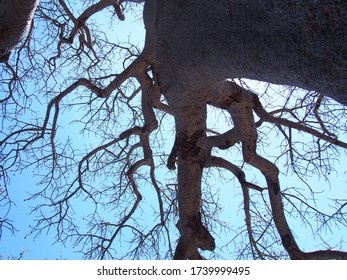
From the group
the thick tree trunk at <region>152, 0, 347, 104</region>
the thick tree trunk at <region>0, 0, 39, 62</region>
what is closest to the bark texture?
the thick tree trunk at <region>152, 0, 347, 104</region>

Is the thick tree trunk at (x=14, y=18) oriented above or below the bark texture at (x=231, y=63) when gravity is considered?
above

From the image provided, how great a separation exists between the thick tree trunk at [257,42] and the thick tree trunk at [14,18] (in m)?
1.09

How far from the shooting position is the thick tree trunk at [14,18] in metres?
2.68

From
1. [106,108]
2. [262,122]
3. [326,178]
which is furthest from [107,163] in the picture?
[326,178]

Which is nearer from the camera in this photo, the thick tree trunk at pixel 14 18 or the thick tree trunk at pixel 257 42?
the thick tree trunk at pixel 257 42

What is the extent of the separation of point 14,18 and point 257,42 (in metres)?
2.16

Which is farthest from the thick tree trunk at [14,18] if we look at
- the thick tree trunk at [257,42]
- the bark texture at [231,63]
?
the thick tree trunk at [257,42]

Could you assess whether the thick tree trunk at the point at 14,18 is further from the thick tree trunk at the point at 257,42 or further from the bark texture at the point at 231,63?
the thick tree trunk at the point at 257,42

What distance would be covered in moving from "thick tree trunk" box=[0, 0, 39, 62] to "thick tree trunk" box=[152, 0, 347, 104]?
3.58 ft

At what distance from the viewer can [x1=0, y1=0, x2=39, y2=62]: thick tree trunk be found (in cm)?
268

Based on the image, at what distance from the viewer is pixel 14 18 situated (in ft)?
9.02

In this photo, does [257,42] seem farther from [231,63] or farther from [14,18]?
[14,18]

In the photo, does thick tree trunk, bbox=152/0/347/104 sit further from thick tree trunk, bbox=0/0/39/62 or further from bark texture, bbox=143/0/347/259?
thick tree trunk, bbox=0/0/39/62

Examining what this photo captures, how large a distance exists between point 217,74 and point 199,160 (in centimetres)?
111
